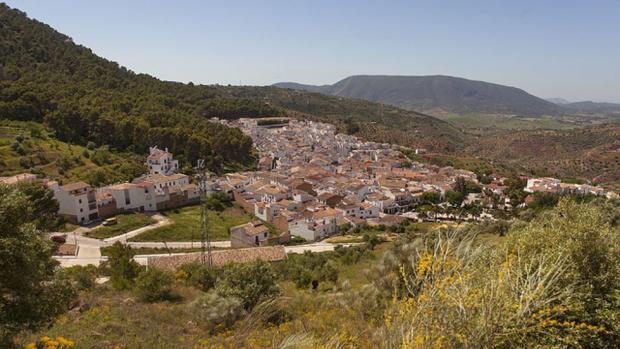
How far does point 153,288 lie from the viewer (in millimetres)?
12773

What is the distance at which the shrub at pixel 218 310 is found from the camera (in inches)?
382

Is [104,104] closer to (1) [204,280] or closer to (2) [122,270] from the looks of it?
(2) [122,270]

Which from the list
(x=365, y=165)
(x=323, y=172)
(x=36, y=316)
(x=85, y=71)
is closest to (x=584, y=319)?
(x=36, y=316)

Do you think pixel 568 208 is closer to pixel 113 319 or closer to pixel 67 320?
pixel 113 319

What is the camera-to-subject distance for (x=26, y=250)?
6.45m

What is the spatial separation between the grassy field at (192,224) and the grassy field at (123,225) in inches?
73.7

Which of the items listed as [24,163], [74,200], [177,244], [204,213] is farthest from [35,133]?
[204,213]

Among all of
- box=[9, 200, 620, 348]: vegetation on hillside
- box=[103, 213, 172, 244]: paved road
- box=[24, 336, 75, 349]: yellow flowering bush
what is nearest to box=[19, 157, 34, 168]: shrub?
box=[103, 213, 172, 244]: paved road

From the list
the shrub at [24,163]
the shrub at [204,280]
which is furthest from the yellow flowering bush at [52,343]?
the shrub at [24,163]

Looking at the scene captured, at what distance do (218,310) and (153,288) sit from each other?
4.07m

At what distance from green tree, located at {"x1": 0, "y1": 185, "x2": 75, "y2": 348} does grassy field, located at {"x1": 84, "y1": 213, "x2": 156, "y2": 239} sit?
2602 cm

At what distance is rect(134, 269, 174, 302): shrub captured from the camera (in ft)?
41.6

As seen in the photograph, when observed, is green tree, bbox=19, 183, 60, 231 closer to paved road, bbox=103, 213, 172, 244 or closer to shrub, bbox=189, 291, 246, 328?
paved road, bbox=103, 213, 172, 244

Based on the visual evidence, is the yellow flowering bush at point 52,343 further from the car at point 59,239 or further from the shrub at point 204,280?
the car at point 59,239
